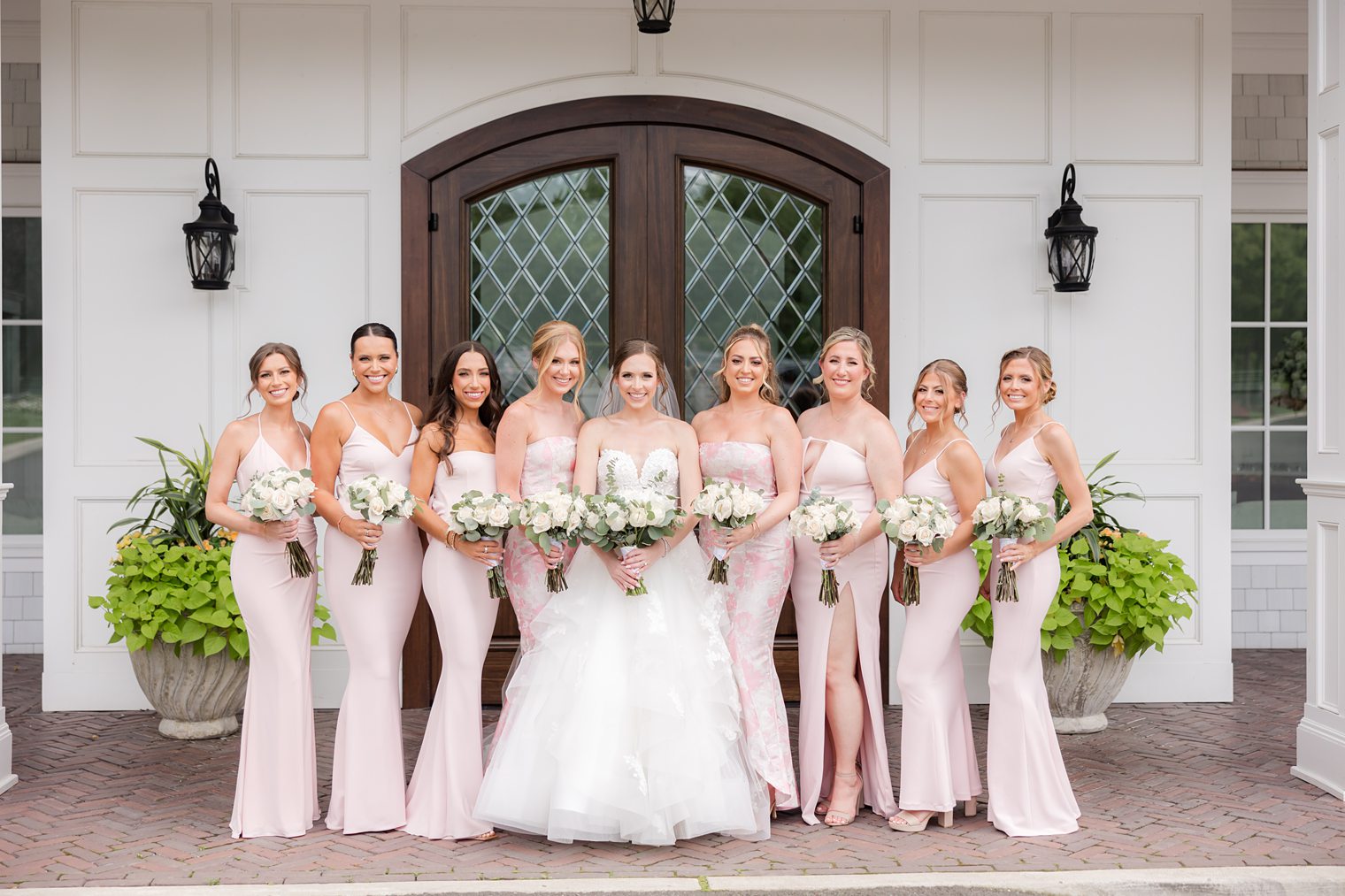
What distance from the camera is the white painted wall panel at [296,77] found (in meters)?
7.04

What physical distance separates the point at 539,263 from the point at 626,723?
3501 millimetres

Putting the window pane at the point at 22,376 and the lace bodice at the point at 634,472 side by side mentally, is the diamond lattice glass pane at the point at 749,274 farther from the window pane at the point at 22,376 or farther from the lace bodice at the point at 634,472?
the window pane at the point at 22,376

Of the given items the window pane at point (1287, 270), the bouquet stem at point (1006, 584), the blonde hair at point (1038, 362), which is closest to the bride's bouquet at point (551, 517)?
the bouquet stem at point (1006, 584)

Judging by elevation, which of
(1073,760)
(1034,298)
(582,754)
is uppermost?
(1034,298)

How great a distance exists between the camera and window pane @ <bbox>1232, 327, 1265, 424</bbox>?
902cm

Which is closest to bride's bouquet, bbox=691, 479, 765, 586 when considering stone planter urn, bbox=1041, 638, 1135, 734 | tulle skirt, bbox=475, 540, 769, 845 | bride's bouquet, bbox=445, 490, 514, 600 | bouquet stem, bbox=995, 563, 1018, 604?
tulle skirt, bbox=475, 540, 769, 845

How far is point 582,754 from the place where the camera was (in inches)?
178

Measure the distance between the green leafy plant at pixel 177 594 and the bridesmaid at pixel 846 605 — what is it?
2802 millimetres

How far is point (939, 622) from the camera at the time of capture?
498cm

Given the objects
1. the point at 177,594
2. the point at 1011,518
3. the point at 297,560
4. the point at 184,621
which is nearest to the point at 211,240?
the point at 177,594

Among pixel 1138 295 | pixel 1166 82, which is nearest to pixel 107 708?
pixel 1138 295

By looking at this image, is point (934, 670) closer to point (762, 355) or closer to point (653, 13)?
point (762, 355)

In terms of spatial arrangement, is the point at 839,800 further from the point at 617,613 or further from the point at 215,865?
the point at 215,865

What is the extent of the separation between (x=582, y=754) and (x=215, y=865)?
1436 millimetres
